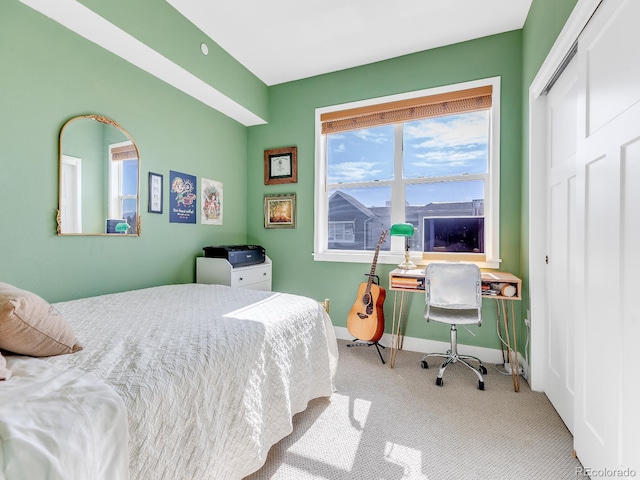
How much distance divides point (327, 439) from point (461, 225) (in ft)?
6.95

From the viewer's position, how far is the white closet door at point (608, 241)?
3.58 ft

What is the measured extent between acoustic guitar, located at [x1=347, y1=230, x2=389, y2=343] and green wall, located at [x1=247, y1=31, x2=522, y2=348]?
0.26 metres

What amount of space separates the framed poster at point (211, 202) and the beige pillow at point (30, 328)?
2.11 meters

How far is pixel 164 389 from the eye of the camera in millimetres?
975

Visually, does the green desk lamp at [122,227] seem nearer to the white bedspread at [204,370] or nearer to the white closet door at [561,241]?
the white bedspread at [204,370]

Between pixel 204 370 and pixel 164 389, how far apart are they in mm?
168

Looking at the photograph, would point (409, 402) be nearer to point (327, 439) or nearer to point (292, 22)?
point (327, 439)

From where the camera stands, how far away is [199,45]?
8.71 ft

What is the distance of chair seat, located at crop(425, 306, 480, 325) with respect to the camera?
228 centimetres

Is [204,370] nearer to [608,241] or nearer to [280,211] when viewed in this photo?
[608,241]

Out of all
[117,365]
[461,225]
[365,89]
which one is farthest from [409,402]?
[365,89]

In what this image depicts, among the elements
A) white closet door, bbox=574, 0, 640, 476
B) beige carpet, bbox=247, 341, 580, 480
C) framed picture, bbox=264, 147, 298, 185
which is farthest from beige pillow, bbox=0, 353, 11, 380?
framed picture, bbox=264, 147, 298, 185

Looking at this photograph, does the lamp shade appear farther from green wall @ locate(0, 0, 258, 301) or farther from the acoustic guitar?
green wall @ locate(0, 0, 258, 301)

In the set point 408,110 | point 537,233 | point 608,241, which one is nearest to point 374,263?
point 537,233
